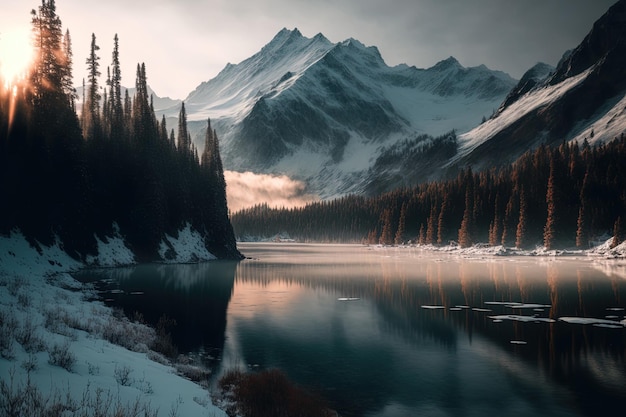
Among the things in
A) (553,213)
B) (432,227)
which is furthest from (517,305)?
(432,227)

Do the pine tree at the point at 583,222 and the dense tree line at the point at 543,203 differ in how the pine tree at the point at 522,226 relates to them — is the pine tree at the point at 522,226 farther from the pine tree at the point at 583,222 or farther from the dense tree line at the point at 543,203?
the pine tree at the point at 583,222

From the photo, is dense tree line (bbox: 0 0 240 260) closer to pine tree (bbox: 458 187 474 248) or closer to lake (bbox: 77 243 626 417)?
lake (bbox: 77 243 626 417)

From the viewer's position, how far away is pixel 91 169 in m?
70.5

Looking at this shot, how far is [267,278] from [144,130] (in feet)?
136

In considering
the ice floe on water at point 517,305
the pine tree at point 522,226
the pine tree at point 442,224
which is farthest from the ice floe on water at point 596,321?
the pine tree at point 442,224

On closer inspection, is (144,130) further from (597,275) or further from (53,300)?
(597,275)

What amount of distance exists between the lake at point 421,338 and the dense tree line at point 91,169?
11656 mm

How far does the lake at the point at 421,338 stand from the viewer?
54.0 ft

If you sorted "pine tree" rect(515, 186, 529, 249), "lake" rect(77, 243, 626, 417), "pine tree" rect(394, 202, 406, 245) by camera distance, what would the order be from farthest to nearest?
"pine tree" rect(394, 202, 406, 245) → "pine tree" rect(515, 186, 529, 249) → "lake" rect(77, 243, 626, 417)

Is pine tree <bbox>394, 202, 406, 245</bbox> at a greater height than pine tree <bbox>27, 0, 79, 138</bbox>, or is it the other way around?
pine tree <bbox>27, 0, 79, 138</bbox>

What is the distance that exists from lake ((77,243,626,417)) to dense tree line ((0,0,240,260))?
459 inches

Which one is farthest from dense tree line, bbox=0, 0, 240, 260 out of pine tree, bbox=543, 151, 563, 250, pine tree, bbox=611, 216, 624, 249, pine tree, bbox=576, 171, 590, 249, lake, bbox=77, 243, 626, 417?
pine tree, bbox=611, 216, 624, 249

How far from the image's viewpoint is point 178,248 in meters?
85.0

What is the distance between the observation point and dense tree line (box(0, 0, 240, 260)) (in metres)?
50.7
